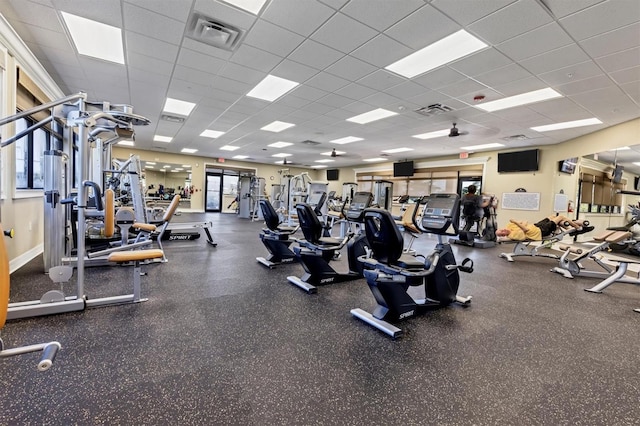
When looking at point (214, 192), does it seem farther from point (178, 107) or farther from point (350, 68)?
point (350, 68)

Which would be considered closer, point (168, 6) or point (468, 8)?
point (468, 8)

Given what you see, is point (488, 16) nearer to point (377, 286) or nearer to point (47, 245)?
point (377, 286)

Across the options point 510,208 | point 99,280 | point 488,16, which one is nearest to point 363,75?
point 488,16

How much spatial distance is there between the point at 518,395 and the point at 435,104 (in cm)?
477

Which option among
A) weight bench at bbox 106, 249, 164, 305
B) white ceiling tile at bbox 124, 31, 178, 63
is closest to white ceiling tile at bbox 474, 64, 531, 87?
white ceiling tile at bbox 124, 31, 178, 63

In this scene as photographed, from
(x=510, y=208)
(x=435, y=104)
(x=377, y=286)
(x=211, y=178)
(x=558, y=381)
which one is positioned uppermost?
(x=435, y=104)

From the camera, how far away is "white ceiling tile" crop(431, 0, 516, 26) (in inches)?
102

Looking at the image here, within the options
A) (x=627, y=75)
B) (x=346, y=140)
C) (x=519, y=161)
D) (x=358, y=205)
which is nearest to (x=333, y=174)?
(x=346, y=140)

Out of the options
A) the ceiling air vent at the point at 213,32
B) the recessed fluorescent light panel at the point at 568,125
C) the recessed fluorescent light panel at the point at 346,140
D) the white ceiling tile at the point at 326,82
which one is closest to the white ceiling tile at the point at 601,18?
the white ceiling tile at the point at 326,82

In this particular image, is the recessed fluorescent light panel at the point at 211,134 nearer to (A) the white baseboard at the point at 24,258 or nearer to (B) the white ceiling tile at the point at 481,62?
(A) the white baseboard at the point at 24,258

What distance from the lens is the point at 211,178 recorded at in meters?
14.8

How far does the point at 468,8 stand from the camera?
2.64 m

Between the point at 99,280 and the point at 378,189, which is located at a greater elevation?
the point at 378,189

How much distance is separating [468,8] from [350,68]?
1643 millimetres
